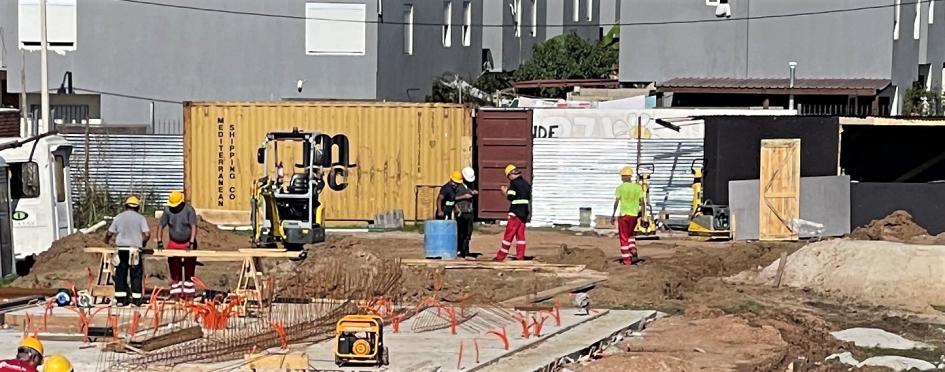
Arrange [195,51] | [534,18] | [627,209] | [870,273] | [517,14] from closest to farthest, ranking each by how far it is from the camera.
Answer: [870,273]
[627,209]
[195,51]
[517,14]
[534,18]

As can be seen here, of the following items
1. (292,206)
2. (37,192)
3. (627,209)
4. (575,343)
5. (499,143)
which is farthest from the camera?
(499,143)

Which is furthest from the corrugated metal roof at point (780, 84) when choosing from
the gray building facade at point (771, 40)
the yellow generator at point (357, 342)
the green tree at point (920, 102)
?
the yellow generator at point (357, 342)

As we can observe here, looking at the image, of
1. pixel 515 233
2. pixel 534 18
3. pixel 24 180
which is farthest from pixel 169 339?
pixel 534 18

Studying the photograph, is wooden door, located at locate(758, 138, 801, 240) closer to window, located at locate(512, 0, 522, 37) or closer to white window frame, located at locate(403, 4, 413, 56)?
white window frame, located at locate(403, 4, 413, 56)

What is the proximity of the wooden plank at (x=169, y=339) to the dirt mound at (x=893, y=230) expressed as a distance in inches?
577

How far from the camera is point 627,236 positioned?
22641 millimetres

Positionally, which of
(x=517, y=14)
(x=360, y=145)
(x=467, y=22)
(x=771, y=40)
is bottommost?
(x=360, y=145)

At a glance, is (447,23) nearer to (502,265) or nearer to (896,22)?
(896,22)

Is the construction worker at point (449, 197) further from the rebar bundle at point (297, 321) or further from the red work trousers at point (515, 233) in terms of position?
the rebar bundle at point (297, 321)

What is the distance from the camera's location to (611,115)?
3197 centimetres

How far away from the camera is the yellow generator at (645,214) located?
92.9ft

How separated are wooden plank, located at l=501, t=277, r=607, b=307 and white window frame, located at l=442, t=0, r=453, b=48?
80.8 ft

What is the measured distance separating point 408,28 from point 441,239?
61.6ft

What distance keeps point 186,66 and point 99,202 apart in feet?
26.8
